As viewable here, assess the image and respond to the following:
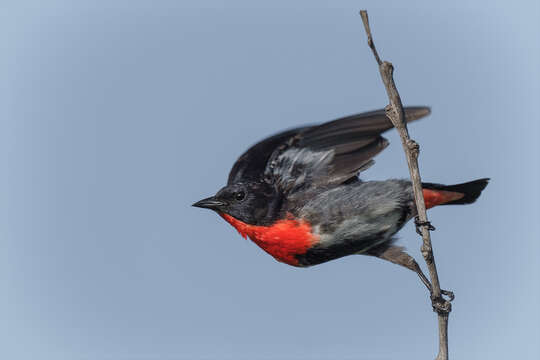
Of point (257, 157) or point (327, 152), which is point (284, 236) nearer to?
point (327, 152)

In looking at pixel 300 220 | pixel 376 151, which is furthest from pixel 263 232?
pixel 376 151

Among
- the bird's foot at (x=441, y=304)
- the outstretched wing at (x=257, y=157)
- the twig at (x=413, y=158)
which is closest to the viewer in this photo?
the twig at (x=413, y=158)

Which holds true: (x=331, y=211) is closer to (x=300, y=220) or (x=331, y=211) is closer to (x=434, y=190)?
(x=300, y=220)

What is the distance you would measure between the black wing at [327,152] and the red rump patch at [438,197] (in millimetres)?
533

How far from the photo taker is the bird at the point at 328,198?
5.29 metres

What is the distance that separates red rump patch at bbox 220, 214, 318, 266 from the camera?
5.25 metres

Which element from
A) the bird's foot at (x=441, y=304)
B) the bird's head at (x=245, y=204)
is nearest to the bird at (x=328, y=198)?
the bird's head at (x=245, y=204)

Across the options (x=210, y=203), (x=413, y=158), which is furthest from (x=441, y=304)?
(x=210, y=203)

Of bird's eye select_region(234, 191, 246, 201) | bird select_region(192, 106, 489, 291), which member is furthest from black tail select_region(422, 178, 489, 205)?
bird's eye select_region(234, 191, 246, 201)

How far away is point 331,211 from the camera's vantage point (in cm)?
530

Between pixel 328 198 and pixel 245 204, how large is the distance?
0.67 m

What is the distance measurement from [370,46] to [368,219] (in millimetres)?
2323

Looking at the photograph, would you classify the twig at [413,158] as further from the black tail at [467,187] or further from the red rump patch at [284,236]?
the black tail at [467,187]

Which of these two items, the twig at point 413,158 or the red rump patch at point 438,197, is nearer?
the twig at point 413,158
